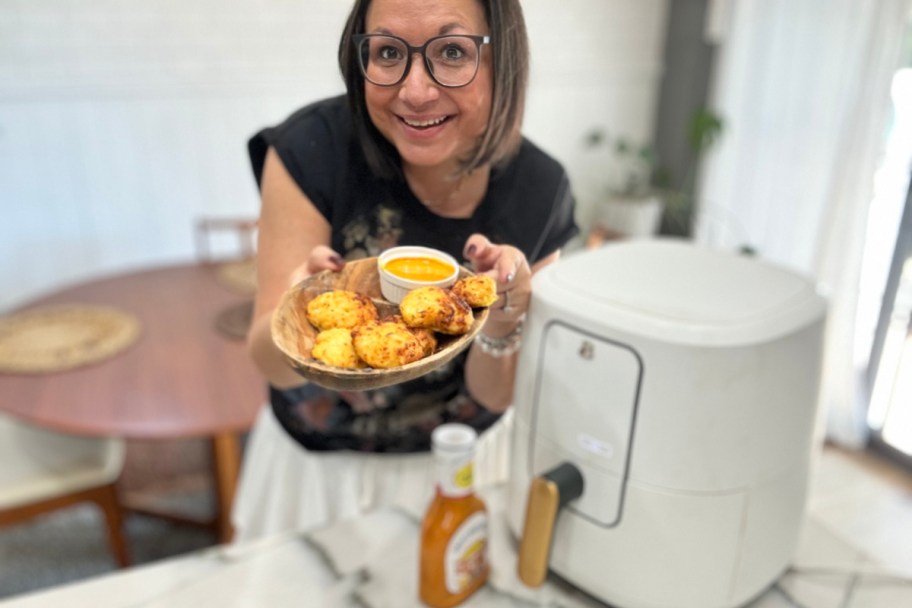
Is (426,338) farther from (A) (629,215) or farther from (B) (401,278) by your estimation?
(A) (629,215)

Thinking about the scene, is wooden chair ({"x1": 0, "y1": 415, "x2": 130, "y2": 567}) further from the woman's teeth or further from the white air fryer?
the woman's teeth

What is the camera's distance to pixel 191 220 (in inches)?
93.8

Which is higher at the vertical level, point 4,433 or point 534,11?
point 534,11

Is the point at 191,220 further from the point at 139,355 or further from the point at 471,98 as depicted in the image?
the point at 471,98

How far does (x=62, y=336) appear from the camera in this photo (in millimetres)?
1573

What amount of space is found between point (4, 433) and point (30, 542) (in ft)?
1.51

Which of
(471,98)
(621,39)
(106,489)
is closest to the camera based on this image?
(471,98)

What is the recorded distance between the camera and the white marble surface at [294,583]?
70cm

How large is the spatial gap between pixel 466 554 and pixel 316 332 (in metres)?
0.31

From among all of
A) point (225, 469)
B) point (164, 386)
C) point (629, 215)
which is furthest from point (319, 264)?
point (225, 469)

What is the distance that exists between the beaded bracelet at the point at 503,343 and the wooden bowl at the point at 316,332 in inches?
4.5

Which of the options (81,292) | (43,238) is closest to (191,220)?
(43,238)

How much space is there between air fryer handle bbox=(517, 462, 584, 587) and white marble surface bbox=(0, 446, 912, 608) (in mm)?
61

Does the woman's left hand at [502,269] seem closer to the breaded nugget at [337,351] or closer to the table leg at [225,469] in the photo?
the breaded nugget at [337,351]
